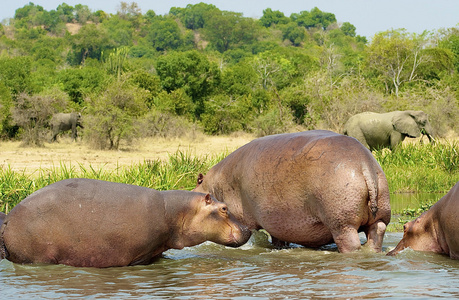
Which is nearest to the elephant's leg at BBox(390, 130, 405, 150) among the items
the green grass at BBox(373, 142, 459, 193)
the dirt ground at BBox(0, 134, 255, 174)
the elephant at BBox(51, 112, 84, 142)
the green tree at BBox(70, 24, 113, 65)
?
the green grass at BBox(373, 142, 459, 193)

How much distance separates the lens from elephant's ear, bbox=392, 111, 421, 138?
17.0 meters

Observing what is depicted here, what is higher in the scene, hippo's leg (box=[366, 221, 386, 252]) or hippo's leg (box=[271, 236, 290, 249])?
hippo's leg (box=[366, 221, 386, 252])

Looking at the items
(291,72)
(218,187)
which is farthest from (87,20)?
(218,187)

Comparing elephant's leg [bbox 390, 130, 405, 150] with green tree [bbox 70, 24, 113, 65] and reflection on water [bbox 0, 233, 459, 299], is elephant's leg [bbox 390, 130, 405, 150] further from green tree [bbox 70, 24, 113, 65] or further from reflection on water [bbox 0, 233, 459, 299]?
green tree [bbox 70, 24, 113, 65]

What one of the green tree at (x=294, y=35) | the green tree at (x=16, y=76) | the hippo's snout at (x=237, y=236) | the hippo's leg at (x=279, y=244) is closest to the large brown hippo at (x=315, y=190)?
the hippo's snout at (x=237, y=236)

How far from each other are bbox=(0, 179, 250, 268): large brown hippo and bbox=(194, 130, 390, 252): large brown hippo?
0.66m

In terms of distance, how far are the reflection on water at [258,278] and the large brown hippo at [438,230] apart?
11 centimetres

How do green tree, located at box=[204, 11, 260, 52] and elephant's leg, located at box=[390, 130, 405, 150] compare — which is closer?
elephant's leg, located at box=[390, 130, 405, 150]

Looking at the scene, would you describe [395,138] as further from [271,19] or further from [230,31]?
[271,19]

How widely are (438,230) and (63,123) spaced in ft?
63.3

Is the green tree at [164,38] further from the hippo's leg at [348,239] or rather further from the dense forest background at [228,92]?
the hippo's leg at [348,239]

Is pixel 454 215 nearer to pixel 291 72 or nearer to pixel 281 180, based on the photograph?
pixel 281 180

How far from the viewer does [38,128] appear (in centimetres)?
2259

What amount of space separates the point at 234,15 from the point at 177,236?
107985 mm
